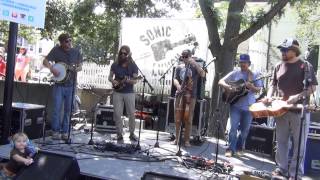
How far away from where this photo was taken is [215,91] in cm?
965

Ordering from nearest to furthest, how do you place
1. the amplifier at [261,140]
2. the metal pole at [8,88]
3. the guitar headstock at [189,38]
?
the metal pole at [8,88] → the amplifier at [261,140] → the guitar headstock at [189,38]

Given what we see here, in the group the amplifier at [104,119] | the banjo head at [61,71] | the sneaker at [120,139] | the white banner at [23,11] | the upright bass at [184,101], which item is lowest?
the sneaker at [120,139]

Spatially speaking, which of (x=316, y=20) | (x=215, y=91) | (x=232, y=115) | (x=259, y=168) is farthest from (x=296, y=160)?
(x=316, y=20)

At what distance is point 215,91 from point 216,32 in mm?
1246

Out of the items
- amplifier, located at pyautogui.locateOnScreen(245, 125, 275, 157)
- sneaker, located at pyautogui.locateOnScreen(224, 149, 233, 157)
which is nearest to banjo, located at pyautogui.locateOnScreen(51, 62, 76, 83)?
sneaker, located at pyautogui.locateOnScreen(224, 149, 233, 157)

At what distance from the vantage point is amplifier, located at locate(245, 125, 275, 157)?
729 cm

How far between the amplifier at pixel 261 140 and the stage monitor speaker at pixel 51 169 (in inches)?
135

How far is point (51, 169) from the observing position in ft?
16.0

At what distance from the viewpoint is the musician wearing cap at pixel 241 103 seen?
688cm

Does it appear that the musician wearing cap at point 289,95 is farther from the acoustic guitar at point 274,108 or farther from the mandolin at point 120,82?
the mandolin at point 120,82

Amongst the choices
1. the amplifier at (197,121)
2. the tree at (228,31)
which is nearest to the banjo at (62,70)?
the amplifier at (197,121)

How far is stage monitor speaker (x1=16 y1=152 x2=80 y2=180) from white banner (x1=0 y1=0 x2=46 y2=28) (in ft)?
7.23

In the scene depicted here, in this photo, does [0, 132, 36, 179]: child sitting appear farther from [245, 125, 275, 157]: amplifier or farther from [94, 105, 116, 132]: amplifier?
[245, 125, 275, 157]: amplifier

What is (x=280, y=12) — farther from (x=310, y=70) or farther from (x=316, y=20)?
(x=316, y=20)
